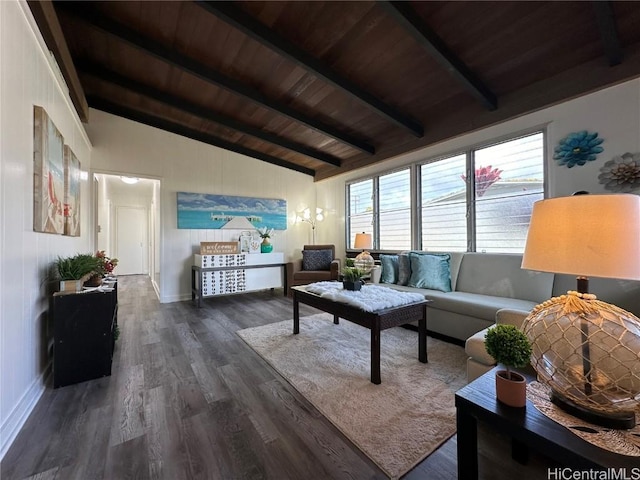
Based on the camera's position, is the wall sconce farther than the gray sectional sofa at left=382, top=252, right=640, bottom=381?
Yes

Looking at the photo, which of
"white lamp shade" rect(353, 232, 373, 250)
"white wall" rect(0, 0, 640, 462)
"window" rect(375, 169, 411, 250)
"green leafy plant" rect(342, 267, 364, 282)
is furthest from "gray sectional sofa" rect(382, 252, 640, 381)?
"window" rect(375, 169, 411, 250)

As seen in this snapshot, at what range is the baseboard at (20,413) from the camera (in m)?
1.35

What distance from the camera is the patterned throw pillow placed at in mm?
5121

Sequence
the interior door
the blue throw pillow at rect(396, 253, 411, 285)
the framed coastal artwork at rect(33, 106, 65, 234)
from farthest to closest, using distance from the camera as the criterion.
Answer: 1. the interior door
2. the blue throw pillow at rect(396, 253, 411, 285)
3. the framed coastal artwork at rect(33, 106, 65, 234)

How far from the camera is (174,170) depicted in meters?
4.66

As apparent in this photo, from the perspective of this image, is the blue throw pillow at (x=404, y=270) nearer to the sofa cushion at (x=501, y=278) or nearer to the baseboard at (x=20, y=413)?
the sofa cushion at (x=501, y=278)

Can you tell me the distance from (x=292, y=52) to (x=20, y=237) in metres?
2.62

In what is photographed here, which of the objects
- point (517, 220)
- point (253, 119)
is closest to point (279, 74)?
point (253, 119)

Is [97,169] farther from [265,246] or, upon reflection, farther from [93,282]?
[265,246]

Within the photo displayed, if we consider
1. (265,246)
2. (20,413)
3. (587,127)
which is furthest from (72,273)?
(587,127)

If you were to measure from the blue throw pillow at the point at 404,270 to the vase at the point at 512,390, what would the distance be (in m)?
2.56

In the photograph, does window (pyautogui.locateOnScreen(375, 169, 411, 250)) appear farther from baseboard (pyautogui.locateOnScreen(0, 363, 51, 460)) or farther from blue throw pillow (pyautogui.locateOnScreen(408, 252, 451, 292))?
baseboard (pyautogui.locateOnScreen(0, 363, 51, 460))

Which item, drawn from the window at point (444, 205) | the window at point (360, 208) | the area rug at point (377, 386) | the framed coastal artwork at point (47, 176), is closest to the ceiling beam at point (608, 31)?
the window at point (444, 205)

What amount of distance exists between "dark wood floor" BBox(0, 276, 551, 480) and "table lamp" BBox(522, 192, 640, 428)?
2.12 ft
